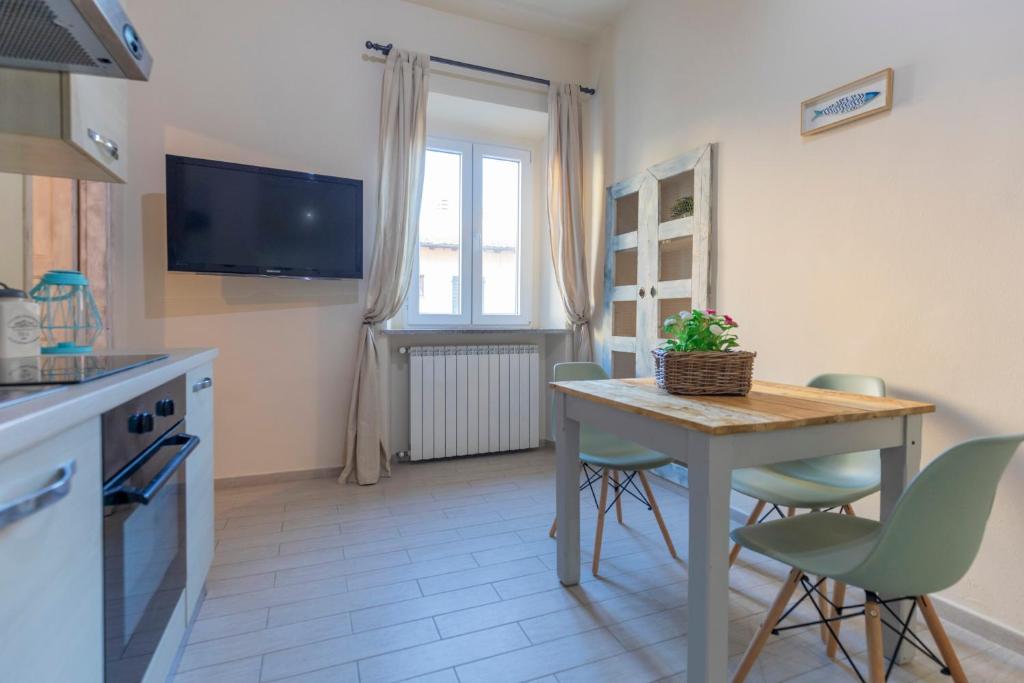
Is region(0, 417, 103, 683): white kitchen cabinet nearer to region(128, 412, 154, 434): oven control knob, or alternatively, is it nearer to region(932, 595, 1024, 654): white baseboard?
region(128, 412, 154, 434): oven control knob

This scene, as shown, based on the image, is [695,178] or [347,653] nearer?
[347,653]

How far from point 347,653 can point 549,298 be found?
2948 millimetres

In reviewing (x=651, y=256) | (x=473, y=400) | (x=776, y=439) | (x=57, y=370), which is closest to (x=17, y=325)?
(x=57, y=370)

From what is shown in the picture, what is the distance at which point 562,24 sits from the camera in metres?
3.55

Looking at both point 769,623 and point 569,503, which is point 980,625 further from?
point 569,503

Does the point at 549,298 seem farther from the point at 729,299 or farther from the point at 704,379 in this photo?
the point at 704,379

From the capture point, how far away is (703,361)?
5.15 ft

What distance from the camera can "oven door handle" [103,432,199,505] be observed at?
0.91 meters

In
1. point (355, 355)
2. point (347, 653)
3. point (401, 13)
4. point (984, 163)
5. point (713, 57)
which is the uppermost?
point (401, 13)

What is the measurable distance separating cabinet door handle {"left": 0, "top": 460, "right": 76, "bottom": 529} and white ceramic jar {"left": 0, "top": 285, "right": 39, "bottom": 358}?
91 centimetres

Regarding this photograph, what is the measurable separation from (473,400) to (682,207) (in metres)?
1.95

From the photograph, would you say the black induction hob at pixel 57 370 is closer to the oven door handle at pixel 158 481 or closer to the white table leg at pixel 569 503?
the oven door handle at pixel 158 481

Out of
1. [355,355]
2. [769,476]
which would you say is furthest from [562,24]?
[769,476]

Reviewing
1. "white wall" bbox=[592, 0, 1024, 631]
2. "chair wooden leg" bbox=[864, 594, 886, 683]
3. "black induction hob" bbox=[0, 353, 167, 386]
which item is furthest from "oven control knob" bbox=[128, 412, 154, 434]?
"white wall" bbox=[592, 0, 1024, 631]
